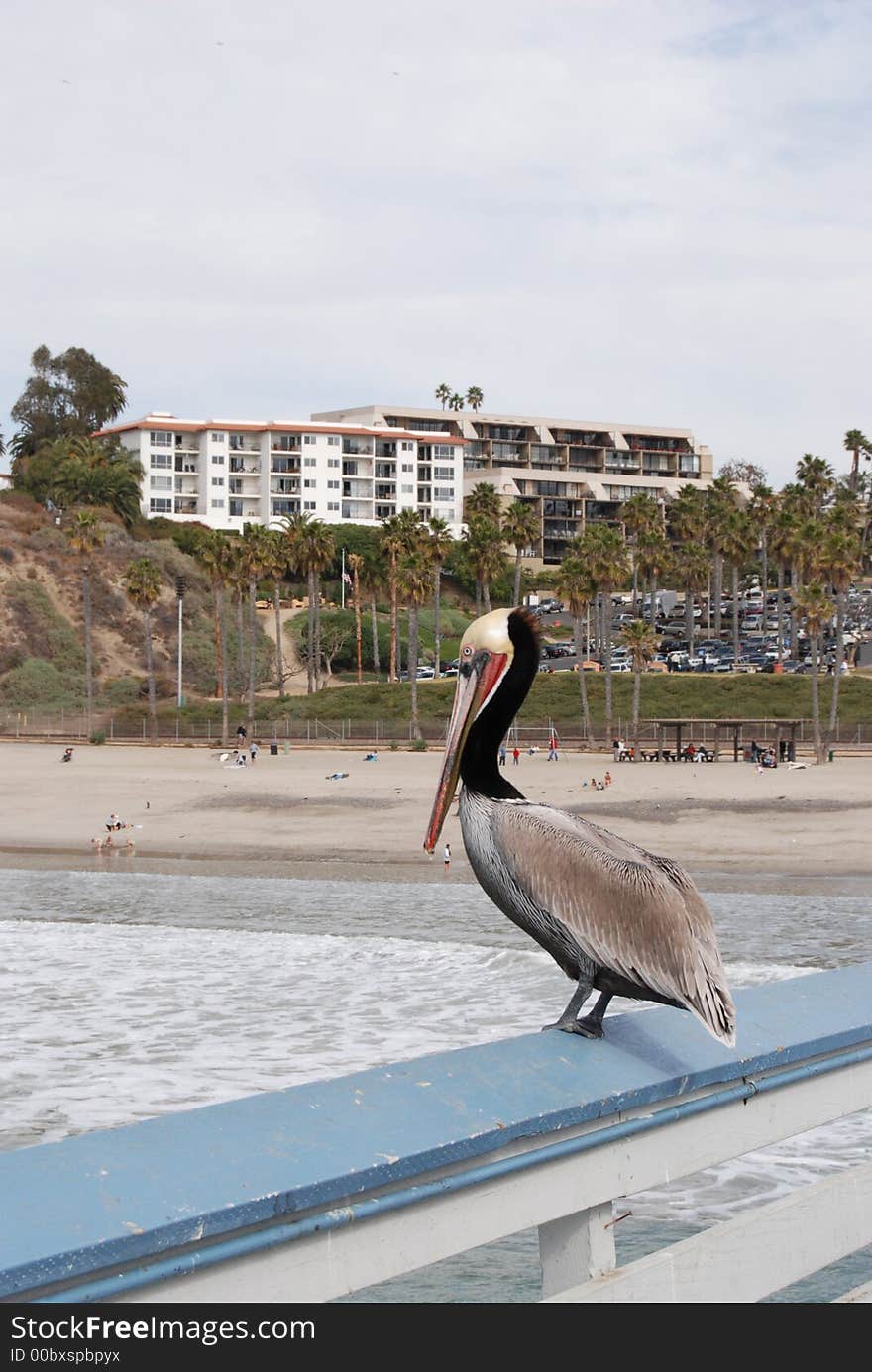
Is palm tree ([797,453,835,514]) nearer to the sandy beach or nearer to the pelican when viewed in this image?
the sandy beach

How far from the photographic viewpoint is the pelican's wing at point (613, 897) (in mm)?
3758

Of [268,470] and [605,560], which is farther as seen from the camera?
[268,470]

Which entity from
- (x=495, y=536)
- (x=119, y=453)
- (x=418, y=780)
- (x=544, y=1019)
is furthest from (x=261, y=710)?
(x=544, y=1019)

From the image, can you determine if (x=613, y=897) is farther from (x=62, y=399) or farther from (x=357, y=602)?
(x=62, y=399)

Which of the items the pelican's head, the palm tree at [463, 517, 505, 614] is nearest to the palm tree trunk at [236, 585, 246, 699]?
the palm tree at [463, 517, 505, 614]

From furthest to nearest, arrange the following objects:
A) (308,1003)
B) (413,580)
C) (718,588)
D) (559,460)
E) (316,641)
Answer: (559,460)
(718,588)
(316,641)
(413,580)
(308,1003)

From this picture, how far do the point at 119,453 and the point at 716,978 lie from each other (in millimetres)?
134320

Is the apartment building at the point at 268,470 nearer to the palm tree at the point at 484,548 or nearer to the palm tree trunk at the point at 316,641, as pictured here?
the palm tree trunk at the point at 316,641

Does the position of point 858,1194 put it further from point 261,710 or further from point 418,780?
point 261,710

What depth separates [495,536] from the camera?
3275 inches

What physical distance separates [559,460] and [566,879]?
163687 millimetres

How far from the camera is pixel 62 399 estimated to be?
147 m

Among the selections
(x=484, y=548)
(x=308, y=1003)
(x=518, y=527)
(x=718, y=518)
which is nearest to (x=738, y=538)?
(x=718, y=518)

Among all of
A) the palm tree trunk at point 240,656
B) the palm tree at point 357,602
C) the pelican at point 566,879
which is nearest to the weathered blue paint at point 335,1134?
the pelican at point 566,879
